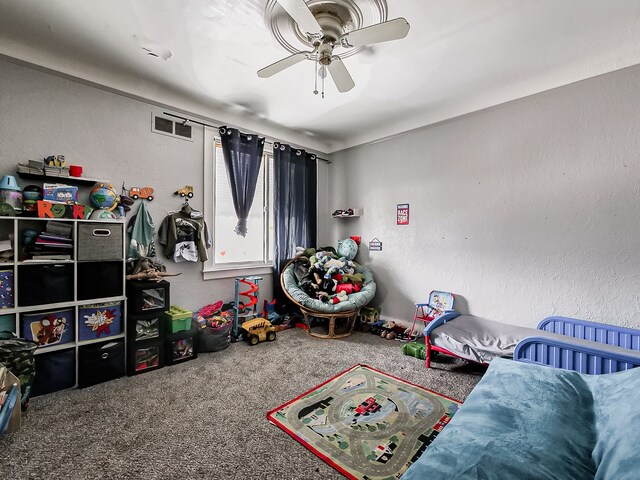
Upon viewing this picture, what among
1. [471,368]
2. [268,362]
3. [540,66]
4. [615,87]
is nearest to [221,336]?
[268,362]

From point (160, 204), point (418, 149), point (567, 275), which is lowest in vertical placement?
point (567, 275)

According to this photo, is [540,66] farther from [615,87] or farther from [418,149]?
[418,149]

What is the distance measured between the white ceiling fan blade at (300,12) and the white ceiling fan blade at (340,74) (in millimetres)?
373

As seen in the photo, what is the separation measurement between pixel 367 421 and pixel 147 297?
205 centimetres

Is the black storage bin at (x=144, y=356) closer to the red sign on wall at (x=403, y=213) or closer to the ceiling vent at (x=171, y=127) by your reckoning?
the ceiling vent at (x=171, y=127)

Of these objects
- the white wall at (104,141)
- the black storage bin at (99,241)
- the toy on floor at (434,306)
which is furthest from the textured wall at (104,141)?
the toy on floor at (434,306)

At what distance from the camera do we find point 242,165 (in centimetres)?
349

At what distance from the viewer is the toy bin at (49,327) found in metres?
2.06

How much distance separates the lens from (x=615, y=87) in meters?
2.30

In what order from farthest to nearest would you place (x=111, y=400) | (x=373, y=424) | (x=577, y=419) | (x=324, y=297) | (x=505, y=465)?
(x=324, y=297), (x=111, y=400), (x=373, y=424), (x=577, y=419), (x=505, y=465)

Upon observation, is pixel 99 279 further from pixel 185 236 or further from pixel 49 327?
pixel 185 236

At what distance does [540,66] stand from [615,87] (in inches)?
22.8

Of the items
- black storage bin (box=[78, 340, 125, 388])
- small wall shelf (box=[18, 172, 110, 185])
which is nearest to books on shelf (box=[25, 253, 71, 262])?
small wall shelf (box=[18, 172, 110, 185])

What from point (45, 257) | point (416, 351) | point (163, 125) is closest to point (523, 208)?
point (416, 351)
